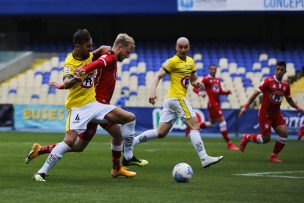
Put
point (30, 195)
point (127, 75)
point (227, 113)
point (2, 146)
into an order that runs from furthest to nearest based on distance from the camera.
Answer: point (127, 75), point (227, 113), point (2, 146), point (30, 195)

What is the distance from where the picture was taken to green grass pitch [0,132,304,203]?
1001 centimetres

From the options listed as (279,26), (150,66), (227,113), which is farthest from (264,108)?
(279,26)

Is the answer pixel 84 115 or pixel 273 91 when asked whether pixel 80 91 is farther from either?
pixel 273 91

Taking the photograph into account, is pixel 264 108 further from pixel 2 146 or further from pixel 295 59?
pixel 295 59

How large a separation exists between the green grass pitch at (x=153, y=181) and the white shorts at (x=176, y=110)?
0.92m

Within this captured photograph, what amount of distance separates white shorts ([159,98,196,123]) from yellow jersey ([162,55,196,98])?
119 millimetres

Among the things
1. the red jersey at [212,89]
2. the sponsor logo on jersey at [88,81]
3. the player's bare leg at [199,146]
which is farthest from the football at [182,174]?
the red jersey at [212,89]

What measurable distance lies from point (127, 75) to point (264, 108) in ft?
69.6

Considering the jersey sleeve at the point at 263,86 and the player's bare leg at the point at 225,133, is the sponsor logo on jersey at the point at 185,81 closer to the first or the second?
the jersey sleeve at the point at 263,86

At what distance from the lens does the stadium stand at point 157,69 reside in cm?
3478

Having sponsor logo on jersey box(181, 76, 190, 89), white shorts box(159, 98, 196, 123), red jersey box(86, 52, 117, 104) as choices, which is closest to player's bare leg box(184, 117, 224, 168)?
white shorts box(159, 98, 196, 123)

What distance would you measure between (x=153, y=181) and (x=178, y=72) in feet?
12.0

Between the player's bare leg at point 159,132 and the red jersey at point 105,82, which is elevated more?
the red jersey at point 105,82

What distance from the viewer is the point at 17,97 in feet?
114
